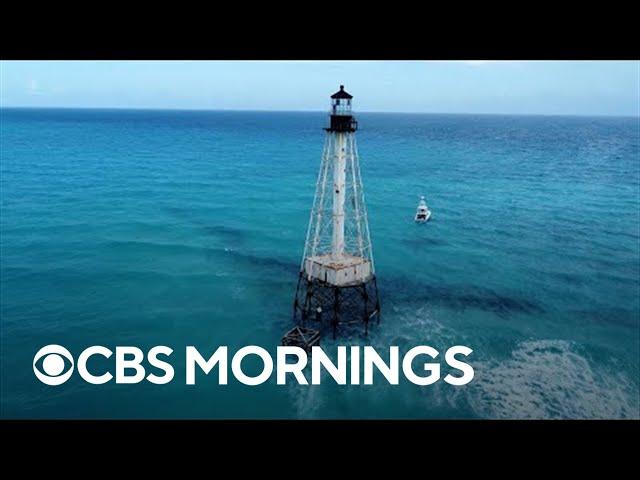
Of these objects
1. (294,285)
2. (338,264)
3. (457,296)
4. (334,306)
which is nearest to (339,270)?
(338,264)

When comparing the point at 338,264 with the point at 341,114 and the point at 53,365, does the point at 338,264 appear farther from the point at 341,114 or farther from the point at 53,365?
the point at 53,365

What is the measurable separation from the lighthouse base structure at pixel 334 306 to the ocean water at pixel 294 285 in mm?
1400

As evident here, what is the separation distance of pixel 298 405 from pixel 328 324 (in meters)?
8.90

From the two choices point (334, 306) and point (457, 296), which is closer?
point (334, 306)

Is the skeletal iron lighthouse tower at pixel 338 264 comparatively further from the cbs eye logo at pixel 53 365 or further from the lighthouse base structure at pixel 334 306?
the cbs eye logo at pixel 53 365

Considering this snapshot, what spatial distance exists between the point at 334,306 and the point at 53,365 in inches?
679

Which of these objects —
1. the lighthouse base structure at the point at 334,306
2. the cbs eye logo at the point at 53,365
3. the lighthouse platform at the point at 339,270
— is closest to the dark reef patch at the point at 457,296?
the lighthouse base structure at the point at 334,306

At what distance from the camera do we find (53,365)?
29562 millimetres

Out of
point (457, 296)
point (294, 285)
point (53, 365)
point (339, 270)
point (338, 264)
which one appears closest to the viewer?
point (53, 365)

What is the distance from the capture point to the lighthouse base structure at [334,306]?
32875 millimetres

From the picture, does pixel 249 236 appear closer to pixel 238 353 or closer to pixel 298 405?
pixel 238 353

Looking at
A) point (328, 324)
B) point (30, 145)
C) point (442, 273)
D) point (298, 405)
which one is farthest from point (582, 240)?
point (30, 145)

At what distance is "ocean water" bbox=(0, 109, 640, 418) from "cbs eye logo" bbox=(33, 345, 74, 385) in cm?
57

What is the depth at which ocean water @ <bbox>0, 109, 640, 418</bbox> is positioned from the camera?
26.5 metres
